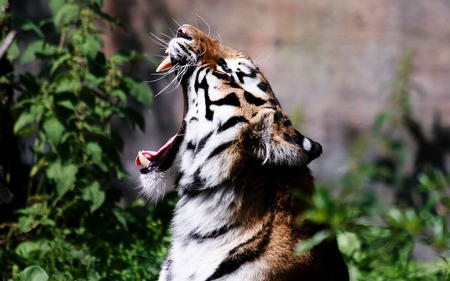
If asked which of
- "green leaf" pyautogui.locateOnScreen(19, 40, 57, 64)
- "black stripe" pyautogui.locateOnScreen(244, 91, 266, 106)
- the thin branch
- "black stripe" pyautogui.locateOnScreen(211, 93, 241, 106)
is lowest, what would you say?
"black stripe" pyautogui.locateOnScreen(244, 91, 266, 106)

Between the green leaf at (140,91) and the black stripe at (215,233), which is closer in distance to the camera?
the black stripe at (215,233)

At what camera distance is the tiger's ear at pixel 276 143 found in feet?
8.57

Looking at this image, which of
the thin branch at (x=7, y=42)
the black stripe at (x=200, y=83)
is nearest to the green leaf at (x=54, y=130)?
the black stripe at (x=200, y=83)

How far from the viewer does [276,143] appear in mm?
2625

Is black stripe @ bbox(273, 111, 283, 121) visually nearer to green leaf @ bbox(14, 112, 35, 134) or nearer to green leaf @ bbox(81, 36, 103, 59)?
green leaf @ bbox(81, 36, 103, 59)

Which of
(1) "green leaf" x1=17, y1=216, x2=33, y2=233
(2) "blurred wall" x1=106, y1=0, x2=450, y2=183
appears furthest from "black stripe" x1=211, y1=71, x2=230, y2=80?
(2) "blurred wall" x1=106, y1=0, x2=450, y2=183

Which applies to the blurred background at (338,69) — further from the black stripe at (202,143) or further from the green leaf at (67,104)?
the black stripe at (202,143)

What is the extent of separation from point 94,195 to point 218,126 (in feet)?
4.88

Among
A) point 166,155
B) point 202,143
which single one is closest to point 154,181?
point 166,155

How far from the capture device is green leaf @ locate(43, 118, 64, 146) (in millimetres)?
3838

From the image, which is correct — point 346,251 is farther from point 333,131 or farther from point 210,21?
point 210,21

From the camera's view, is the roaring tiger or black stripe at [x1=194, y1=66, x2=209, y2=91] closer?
the roaring tiger

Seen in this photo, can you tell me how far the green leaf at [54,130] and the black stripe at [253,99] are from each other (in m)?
1.46

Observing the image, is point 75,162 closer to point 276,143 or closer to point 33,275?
point 33,275
